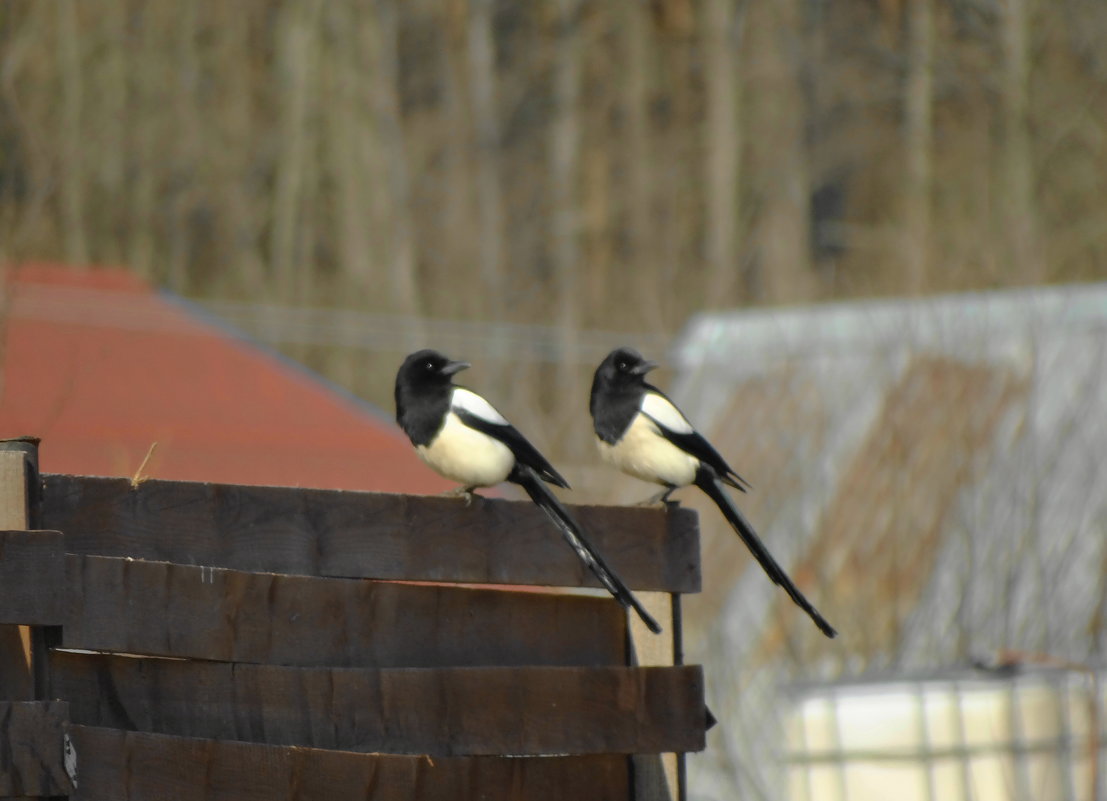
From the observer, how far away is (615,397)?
429cm

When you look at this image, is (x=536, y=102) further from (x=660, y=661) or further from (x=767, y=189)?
(x=660, y=661)

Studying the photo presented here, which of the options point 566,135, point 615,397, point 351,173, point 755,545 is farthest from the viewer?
point 566,135

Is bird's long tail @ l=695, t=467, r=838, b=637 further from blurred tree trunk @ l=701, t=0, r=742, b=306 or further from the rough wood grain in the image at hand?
blurred tree trunk @ l=701, t=0, r=742, b=306

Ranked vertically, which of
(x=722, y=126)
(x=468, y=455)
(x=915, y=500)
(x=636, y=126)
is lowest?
(x=468, y=455)

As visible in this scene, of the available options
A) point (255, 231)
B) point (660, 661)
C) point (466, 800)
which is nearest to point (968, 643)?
point (660, 661)

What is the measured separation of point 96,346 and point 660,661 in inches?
266

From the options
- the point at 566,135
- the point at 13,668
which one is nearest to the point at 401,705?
the point at 13,668

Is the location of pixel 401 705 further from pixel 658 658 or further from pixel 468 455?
pixel 468 455

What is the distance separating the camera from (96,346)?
9.45 m

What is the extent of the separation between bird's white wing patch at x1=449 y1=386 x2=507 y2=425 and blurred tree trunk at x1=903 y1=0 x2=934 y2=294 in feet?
52.9

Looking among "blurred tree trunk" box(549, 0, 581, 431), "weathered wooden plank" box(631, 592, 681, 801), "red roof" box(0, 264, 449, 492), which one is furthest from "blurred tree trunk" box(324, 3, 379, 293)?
"weathered wooden plank" box(631, 592, 681, 801)

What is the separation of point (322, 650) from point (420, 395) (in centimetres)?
144

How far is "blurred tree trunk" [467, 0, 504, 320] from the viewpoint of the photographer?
71.9 feet

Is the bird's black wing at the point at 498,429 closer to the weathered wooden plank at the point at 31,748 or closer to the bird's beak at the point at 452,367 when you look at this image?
the bird's beak at the point at 452,367
